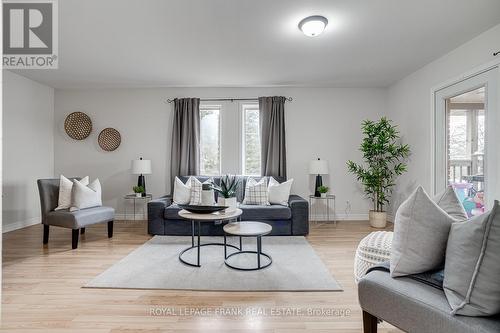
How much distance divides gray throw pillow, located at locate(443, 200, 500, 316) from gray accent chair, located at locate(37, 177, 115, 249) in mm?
3708

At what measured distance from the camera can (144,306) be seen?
2037mm

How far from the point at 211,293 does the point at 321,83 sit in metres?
3.84

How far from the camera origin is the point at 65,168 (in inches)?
195

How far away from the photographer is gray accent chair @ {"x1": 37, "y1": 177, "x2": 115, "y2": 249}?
3285mm

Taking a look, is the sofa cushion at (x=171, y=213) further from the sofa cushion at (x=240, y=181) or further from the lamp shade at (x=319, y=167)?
the lamp shade at (x=319, y=167)

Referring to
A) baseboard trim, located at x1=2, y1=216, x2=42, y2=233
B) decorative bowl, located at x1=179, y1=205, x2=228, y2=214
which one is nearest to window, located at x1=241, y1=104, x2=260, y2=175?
decorative bowl, located at x1=179, y1=205, x2=228, y2=214

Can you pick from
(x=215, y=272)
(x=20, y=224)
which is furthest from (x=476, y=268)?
(x=20, y=224)

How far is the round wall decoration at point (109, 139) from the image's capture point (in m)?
4.88

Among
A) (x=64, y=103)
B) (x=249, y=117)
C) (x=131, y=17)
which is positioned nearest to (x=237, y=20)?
(x=131, y=17)

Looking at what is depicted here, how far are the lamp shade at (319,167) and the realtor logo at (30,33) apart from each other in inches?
151

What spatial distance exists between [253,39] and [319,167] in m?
2.37

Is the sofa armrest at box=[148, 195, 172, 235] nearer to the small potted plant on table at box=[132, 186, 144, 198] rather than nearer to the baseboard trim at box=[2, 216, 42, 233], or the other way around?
the small potted plant on table at box=[132, 186, 144, 198]

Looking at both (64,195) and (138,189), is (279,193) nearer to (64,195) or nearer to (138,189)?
(138,189)

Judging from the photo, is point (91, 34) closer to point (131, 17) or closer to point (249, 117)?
point (131, 17)
